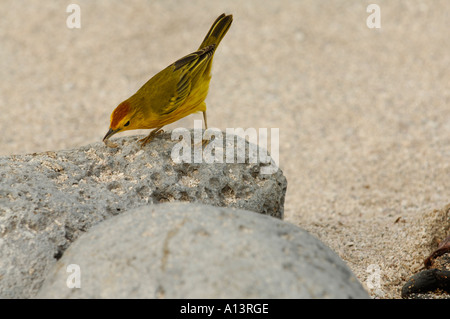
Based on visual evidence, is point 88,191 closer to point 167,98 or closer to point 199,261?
point 167,98

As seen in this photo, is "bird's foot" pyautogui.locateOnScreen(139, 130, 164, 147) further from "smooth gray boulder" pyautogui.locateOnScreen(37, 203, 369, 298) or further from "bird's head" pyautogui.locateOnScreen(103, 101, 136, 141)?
"smooth gray boulder" pyautogui.locateOnScreen(37, 203, 369, 298)

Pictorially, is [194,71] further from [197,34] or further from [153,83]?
[197,34]

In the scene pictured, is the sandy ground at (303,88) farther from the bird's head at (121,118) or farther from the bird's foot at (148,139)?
the bird's head at (121,118)

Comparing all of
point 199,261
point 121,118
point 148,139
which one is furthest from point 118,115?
point 199,261

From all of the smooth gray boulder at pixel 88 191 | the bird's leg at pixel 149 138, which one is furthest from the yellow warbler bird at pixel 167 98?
the smooth gray boulder at pixel 88 191
